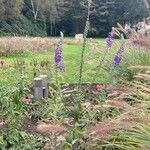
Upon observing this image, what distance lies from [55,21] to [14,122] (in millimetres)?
52194

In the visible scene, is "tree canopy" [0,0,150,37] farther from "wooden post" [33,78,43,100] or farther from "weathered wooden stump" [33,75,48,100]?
"wooden post" [33,78,43,100]

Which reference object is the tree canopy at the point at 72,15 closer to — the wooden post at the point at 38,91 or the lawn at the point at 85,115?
the wooden post at the point at 38,91

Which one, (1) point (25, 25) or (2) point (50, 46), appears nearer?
(2) point (50, 46)

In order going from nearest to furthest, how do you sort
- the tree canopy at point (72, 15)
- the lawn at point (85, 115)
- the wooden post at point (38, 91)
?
the lawn at point (85, 115) < the wooden post at point (38, 91) < the tree canopy at point (72, 15)

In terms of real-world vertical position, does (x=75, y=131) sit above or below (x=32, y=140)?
above

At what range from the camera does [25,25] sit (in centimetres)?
4866

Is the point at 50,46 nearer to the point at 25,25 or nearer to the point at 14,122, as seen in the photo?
the point at 14,122

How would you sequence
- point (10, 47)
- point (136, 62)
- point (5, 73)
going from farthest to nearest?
1. point (10, 47)
2. point (5, 73)
3. point (136, 62)

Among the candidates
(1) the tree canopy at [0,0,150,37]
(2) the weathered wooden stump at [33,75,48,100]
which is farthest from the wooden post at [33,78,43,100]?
(1) the tree canopy at [0,0,150,37]

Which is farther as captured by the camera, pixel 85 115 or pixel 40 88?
pixel 40 88

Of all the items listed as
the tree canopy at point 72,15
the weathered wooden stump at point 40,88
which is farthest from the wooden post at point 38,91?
the tree canopy at point 72,15

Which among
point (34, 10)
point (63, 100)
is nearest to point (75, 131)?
point (63, 100)

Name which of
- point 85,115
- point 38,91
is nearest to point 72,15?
point 38,91

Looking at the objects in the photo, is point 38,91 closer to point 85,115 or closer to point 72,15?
point 85,115
